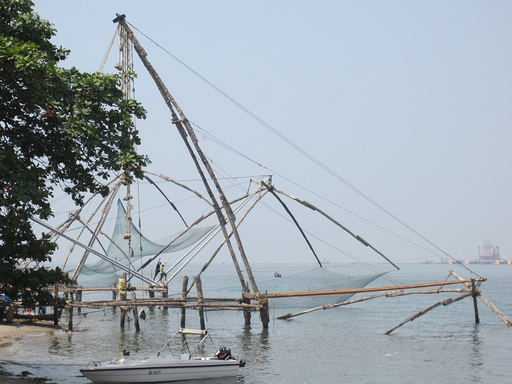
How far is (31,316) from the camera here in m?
27.2

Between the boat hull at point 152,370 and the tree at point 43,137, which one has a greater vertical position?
the tree at point 43,137

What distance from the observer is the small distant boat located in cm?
1631

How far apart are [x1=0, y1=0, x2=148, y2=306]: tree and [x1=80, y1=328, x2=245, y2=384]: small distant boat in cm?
285

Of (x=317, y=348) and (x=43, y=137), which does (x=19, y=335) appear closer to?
(x=317, y=348)

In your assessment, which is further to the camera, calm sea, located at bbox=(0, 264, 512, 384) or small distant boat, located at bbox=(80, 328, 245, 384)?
calm sea, located at bbox=(0, 264, 512, 384)

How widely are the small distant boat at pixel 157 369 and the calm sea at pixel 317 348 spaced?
0.85 m

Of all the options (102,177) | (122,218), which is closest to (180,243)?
(122,218)

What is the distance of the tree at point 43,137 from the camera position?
40.5ft

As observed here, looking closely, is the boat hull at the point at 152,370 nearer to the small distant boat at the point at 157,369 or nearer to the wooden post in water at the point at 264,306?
the small distant boat at the point at 157,369

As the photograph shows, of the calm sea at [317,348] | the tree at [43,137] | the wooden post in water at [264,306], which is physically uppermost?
the tree at [43,137]

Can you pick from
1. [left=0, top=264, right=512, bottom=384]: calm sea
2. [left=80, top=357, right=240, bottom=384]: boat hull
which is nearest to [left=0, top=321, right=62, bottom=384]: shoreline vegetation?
[left=0, top=264, right=512, bottom=384]: calm sea

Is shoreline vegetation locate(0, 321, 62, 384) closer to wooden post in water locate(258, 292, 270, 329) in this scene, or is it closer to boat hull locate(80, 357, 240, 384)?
boat hull locate(80, 357, 240, 384)

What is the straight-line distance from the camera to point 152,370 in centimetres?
1656

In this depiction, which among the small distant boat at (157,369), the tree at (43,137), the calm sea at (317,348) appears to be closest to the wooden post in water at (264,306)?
the calm sea at (317,348)
